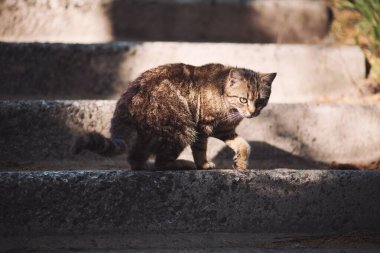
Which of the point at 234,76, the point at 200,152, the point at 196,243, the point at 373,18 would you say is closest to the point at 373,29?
the point at 373,18

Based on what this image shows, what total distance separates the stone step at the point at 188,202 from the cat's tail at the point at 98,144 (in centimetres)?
12

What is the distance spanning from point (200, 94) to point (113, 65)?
45.0 inches

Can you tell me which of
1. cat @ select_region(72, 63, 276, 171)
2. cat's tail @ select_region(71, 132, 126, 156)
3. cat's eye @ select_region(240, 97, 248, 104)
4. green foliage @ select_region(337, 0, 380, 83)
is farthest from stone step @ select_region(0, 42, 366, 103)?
cat's tail @ select_region(71, 132, 126, 156)

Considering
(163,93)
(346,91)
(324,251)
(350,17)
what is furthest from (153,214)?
(350,17)

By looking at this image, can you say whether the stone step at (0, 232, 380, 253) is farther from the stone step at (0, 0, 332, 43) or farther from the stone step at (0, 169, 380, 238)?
the stone step at (0, 0, 332, 43)

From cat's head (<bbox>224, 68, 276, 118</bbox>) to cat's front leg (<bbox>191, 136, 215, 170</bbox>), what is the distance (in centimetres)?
27

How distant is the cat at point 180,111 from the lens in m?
2.74

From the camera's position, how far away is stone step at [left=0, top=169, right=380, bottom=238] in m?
2.48

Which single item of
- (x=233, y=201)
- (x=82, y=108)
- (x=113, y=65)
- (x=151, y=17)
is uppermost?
(x=151, y=17)

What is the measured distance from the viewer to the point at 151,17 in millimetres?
4656

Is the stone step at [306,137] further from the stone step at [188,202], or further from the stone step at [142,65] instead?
the stone step at [188,202]

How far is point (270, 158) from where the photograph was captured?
3.60 metres

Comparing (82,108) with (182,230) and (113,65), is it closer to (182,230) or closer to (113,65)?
(113,65)

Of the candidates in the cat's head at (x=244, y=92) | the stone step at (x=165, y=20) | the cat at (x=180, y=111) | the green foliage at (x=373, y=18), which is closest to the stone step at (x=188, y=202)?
the cat at (x=180, y=111)
